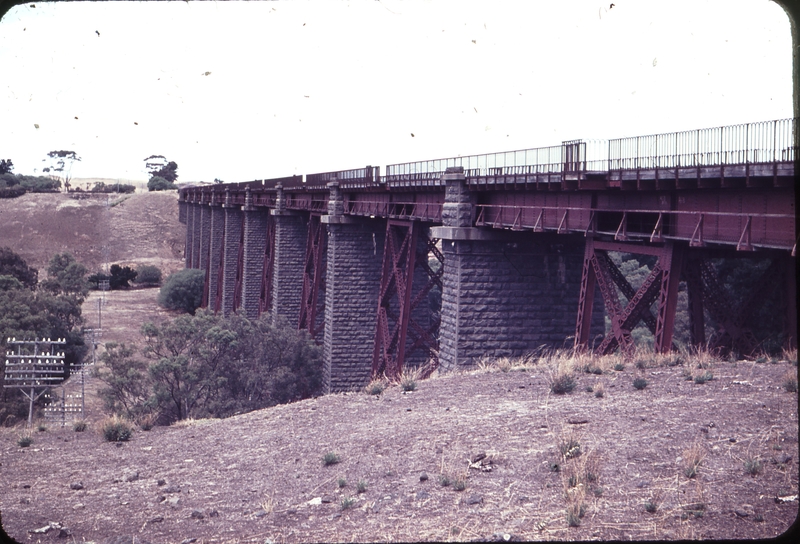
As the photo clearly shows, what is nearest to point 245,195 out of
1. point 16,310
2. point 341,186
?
point 16,310

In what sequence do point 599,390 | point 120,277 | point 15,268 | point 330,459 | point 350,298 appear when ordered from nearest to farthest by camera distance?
point 330,459 → point 599,390 → point 350,298 → point 15,268 → point 120,277

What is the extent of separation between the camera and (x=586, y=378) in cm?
1269

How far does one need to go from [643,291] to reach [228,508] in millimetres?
7647

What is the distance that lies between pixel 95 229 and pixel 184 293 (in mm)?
37698

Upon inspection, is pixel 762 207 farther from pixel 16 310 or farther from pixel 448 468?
pixel 16 310

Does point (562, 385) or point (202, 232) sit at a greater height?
point (202, 232)

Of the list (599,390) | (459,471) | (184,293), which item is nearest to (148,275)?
(184,293)

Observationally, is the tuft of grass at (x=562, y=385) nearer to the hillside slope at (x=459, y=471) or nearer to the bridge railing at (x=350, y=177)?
the hillside slope at (x=459, y=471)

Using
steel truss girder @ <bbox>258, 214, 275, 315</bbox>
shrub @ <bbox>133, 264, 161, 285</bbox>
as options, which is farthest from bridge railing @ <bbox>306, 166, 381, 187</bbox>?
shrub @ <bbox>133, 264, 161, 285</bbox>

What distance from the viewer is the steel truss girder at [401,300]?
20891 millimetres

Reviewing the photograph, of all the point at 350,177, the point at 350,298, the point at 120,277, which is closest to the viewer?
the point at 350,298

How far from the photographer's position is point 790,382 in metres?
10.2

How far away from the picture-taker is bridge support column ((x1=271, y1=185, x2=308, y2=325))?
3180 cm

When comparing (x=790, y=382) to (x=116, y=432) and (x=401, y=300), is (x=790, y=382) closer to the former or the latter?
(x=116, y=432)
